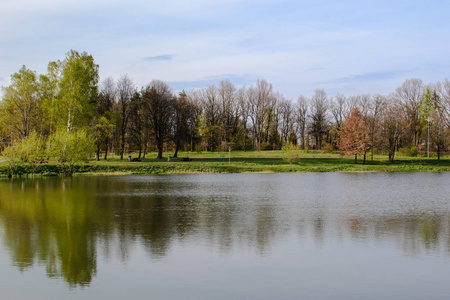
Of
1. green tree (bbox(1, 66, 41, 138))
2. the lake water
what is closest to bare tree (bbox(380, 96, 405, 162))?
the lake water

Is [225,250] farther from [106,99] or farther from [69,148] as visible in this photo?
[106,99]

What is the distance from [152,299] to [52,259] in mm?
4163

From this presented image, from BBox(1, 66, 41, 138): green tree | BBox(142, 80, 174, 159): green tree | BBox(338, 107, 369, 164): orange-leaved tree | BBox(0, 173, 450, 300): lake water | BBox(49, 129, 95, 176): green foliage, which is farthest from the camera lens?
BBox(338, 107, 369, 164): orange-leaved tree

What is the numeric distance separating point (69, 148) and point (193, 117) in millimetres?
49378

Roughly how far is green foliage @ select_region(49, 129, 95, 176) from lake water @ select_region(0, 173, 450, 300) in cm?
2031

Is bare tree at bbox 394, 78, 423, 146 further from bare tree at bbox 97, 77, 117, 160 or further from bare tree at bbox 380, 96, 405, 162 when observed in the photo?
bare tree at bbox 97, 77, 117, 160

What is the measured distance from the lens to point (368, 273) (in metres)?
10.1

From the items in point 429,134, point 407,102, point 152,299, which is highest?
point 407,102

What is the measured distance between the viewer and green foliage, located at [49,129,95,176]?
4266 cm

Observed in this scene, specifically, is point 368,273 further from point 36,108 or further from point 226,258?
point 36,108

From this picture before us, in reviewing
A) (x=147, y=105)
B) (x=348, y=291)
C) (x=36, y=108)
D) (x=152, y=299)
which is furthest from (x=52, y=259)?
(x=147, y=105)

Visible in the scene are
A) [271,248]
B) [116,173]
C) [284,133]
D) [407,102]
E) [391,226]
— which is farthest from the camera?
[284,133]

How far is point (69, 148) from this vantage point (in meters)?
42.9

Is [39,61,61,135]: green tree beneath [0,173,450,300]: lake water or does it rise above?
above
